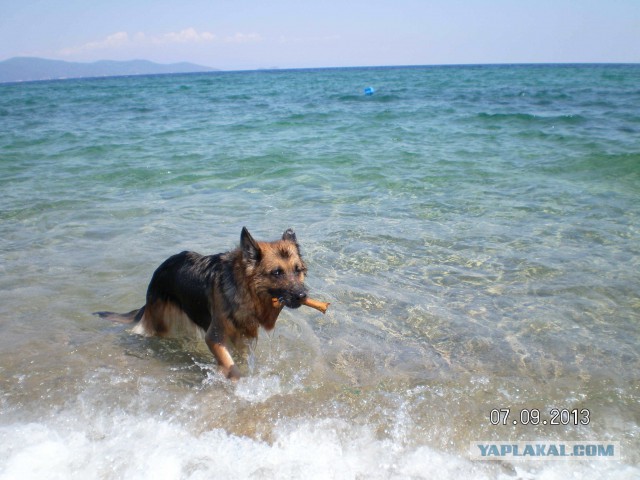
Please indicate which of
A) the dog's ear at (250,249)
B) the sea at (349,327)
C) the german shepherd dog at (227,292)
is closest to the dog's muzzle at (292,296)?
the german shepherd dog at (227,292)

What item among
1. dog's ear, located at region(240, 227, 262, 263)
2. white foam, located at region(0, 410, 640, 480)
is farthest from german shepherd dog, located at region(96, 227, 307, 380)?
white foam, located at region(0, 410, 640, 480)

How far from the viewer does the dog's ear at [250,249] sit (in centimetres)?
468

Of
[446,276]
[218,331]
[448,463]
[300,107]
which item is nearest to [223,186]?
[446,276]

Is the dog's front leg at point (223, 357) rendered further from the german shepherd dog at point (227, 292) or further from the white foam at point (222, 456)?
the white foam at point (222, 456)

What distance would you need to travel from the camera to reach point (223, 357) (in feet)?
16.4

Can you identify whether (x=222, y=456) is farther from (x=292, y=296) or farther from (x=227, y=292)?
(x=227, y=292)

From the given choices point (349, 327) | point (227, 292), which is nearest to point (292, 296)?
point (227, 292)

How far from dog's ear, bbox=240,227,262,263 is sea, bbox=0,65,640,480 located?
97 centimetres

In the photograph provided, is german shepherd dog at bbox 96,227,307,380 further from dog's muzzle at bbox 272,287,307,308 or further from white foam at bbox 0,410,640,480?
white foam at bbox 0,410,640,480

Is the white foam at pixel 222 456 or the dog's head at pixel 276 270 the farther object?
the dog's head at pixel 276 270

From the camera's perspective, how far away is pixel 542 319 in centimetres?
600

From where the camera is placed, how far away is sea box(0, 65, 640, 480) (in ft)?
12.8

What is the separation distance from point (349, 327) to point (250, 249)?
1.76 metres

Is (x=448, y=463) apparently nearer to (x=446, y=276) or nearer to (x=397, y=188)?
(x=446, y=276)
